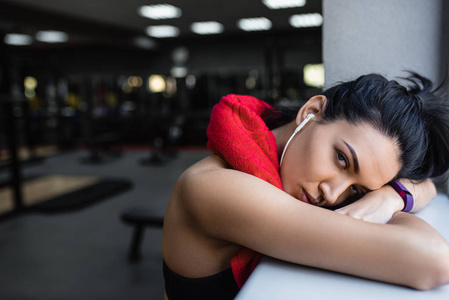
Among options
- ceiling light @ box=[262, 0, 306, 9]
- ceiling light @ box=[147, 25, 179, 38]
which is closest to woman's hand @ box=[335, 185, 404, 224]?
ceiling light @ box=[262, 0, 306, 9]

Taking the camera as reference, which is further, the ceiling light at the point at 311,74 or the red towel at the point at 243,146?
the ceiling light at the point at 311,74

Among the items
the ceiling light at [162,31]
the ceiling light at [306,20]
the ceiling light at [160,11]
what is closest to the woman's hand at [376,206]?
the ceiling light at [160,11]

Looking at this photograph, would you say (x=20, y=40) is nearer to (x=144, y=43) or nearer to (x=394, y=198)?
(x=144, y=43)

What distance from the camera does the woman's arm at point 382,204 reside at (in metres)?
0.75

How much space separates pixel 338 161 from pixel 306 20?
8.51 m

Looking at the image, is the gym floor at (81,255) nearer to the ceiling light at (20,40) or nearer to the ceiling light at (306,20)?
the ceiling light at (306,20)

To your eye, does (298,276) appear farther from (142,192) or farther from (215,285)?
Result: (142,192)

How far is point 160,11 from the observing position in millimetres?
7176

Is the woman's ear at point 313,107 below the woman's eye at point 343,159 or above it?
above

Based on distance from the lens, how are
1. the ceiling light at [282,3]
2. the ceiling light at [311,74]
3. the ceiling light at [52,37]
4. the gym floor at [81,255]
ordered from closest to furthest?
the gym floor at [81,255] → the ceiling light at [282,3] → the ceiling light at [311,74] → the ceiling light at [52,37]

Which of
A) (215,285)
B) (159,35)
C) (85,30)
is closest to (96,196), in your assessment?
(215,285)

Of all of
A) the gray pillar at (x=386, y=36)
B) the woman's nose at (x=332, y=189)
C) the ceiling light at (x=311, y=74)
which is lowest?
the woman's nose at (x=332, y=189)

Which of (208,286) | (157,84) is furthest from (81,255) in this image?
(157,84)

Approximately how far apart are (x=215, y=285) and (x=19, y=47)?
13064 millimetres
